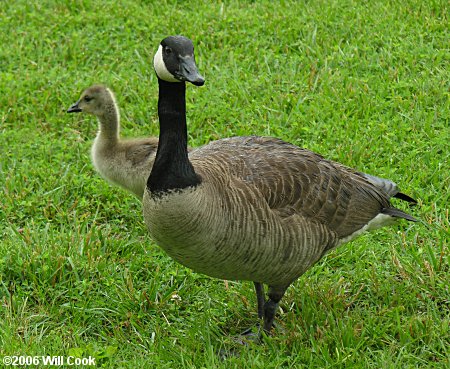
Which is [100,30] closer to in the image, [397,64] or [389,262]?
[397,64]

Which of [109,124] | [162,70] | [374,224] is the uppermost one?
[162,70]

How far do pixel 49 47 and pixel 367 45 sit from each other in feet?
12.4

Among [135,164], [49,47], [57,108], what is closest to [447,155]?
[135,164]

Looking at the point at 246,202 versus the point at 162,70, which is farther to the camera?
the point at 246,202

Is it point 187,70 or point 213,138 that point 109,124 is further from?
point 187,70

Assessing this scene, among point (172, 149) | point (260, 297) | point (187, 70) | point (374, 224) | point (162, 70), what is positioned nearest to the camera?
point (187, 70)

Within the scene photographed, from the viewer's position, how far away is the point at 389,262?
20.7 ft

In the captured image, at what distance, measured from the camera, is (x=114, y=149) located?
709 centimetres

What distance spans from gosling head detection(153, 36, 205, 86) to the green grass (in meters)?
1.88

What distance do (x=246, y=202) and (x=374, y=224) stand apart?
1.32 meters

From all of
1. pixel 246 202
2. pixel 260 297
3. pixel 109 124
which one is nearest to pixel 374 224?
pixel 260 297

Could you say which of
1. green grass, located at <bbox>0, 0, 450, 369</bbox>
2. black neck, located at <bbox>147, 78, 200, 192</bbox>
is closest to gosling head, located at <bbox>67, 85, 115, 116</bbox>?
green grass, located at <bbox>0, 0, 450, 369</bbox>

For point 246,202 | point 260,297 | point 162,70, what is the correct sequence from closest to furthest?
point 162,70
point 246,202
point 260,297

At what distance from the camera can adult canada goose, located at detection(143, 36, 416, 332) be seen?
4902 millimetres
